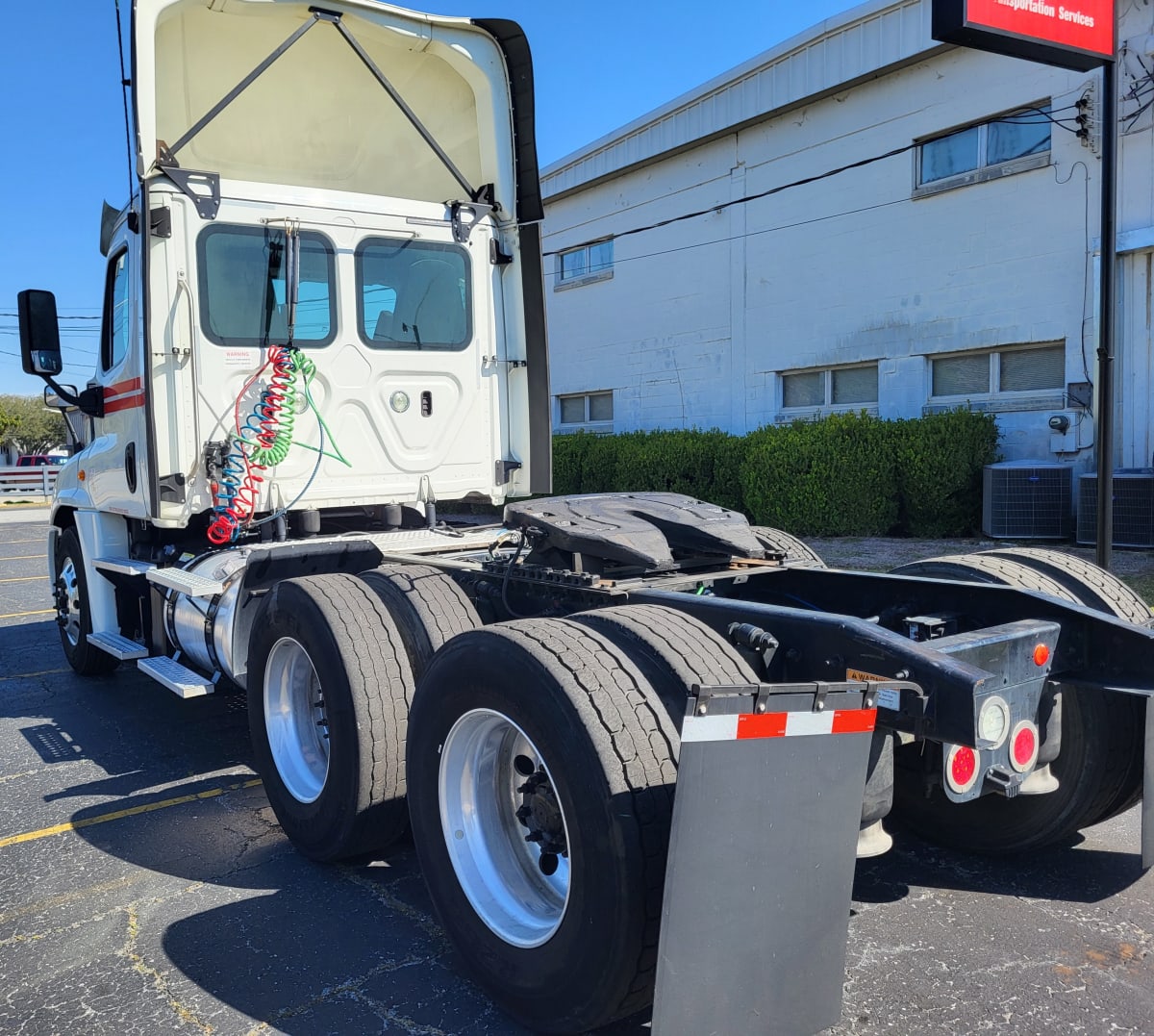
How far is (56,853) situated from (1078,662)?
401cm

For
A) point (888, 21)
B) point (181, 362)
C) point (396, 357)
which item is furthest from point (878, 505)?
point (181, 362)

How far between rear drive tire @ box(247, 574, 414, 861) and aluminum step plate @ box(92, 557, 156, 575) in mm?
1746

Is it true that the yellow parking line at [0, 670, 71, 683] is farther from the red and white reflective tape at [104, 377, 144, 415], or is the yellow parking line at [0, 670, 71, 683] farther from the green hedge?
the green hedge

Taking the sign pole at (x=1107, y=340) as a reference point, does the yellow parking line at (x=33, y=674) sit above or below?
below

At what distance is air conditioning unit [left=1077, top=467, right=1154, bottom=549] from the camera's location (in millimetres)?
10164

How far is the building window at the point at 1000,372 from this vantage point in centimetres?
1176

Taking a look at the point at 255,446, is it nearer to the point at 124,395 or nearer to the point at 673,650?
the point at 124,395

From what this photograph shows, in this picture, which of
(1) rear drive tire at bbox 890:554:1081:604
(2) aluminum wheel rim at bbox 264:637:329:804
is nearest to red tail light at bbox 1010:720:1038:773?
(1) rear drive tire at bbox 890:554:1081:604

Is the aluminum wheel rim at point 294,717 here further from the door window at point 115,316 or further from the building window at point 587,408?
the building window at point 587,408

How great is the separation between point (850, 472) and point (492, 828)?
10.1 m

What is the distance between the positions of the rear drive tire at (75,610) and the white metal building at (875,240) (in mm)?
9967

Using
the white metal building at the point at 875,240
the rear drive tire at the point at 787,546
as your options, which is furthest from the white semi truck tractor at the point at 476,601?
the white metal building at the point at 875,240

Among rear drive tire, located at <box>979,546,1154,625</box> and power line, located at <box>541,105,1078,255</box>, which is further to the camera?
power line, located at <box>541,105,1078,255</box>

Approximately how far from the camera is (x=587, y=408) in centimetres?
1956
